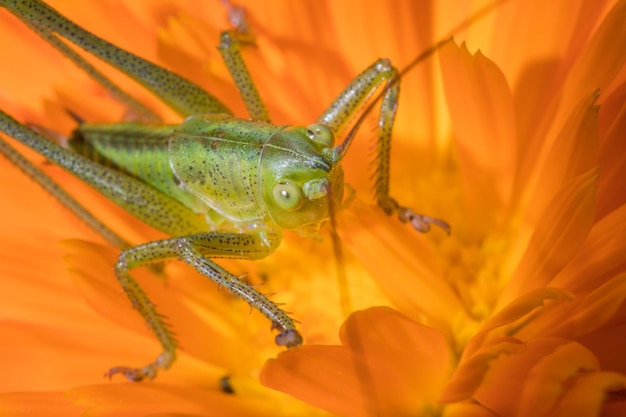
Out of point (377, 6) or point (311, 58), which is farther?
point (311, 58)

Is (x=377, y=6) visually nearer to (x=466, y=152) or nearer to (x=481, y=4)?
(x=481, y=4)

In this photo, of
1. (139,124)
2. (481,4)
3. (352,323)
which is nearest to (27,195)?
(139,124)

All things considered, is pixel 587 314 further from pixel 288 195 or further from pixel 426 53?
pixel 288 195

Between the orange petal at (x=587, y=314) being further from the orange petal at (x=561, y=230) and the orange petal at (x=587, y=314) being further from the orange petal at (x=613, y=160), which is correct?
the orange petal at (x=613, y=160)

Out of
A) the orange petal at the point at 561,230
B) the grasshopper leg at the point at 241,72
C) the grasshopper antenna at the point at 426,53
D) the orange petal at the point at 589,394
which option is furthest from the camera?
the grasshopper leg at the point at 241,72

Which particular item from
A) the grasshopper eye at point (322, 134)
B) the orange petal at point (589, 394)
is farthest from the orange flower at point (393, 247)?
the grasshopper eye at point (322, 134)

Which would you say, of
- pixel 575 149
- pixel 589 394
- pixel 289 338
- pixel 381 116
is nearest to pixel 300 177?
pixel 381 116
